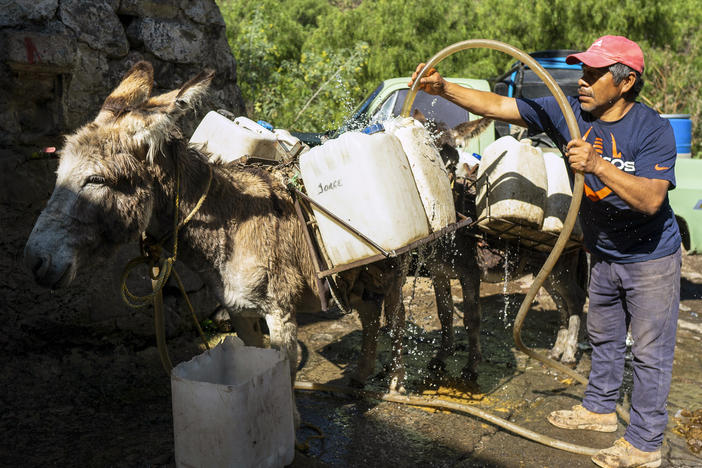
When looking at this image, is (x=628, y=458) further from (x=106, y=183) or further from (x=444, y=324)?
(x=106, y=183)

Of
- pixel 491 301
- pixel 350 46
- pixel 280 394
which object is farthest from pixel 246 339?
pixel 350 46

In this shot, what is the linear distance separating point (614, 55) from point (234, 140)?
84.1 inches

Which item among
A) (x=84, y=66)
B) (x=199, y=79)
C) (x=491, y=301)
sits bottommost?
(x=491, y=301)

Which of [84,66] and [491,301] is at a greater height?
[84,66]

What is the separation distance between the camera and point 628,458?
3045mm

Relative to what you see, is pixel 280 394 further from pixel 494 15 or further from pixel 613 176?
pixel 494 15

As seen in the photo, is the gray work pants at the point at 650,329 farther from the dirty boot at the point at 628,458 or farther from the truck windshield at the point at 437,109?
the truck windshield at the point at 437,109

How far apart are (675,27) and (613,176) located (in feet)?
50.9

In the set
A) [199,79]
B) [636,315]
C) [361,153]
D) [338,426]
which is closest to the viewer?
[199,79]

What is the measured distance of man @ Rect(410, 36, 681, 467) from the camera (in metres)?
2.76

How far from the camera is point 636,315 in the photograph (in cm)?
308

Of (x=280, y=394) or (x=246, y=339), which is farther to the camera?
(x=246, y=339)

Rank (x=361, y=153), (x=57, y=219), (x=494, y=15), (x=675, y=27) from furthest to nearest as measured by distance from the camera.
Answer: (x=494, y=15)
(x=675, y=27)
(x=361, y=153)
(x=57, y=219)

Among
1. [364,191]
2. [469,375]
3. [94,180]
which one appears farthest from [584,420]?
[94,180]
